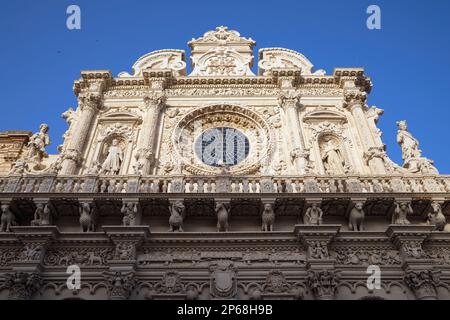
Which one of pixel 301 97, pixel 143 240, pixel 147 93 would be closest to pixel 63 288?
pixel 143 240

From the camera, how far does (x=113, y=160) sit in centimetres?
1307

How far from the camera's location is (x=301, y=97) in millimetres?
15180

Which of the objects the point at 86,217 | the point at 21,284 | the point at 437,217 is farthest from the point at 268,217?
the point at 21,284

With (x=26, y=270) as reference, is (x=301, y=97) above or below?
above

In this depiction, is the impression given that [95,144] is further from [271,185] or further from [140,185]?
[271,185]

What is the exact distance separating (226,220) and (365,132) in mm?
6387

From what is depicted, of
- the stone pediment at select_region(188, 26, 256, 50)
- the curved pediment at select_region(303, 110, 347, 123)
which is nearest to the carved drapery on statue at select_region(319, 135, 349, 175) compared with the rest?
the curved pediment at select_region(303, 110, 347, 123)

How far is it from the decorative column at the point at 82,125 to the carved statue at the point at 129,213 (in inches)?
125

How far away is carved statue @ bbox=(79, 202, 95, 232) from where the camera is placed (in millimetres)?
9961

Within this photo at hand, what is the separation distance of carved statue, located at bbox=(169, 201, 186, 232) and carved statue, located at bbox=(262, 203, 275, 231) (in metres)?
2.06

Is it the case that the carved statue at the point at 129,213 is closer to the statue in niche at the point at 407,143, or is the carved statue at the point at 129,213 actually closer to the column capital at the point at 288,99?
the column capital at the point at 288,99

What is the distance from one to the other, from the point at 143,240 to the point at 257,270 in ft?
9.41

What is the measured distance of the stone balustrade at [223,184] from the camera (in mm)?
10516
